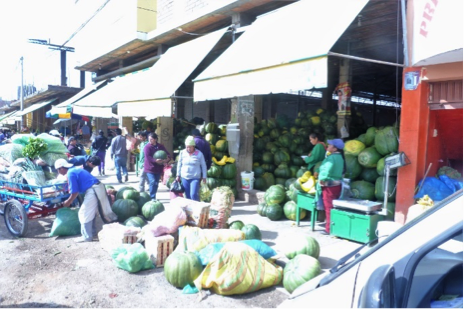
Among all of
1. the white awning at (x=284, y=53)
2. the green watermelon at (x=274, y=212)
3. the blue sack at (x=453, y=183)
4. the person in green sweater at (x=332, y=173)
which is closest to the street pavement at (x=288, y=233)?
the green watermelon at (x=274, y=212)

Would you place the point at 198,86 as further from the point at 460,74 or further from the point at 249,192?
the point at 460,74

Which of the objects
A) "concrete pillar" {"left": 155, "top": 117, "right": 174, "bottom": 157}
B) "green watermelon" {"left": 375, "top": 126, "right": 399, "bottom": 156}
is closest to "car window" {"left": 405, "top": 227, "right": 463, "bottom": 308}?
"green watermelon" {"left": 375, "top": 126, "right": 399, "bottom": 156}

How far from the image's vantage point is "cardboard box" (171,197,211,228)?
6055mm

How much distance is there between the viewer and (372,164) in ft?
23.8

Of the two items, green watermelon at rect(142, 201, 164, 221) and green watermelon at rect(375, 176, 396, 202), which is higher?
green watermelon at rect(375, 176, 396, 202)

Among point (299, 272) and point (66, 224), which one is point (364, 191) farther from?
point (66, 224)

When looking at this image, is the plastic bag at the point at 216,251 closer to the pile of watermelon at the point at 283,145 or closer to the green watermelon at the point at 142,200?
the green watermelon at the point at 142,200

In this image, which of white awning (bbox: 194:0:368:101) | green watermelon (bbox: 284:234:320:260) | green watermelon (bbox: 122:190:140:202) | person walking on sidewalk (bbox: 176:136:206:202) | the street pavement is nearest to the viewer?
green watermelon (bbox: 284:234:320:260)

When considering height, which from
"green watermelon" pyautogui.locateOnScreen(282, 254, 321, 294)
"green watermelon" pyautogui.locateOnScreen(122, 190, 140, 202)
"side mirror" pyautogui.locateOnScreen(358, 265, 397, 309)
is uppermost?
"side mirror" pyautogui.locateOnScreen(358, 265, 397, 309)

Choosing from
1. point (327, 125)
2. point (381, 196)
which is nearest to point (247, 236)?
point (381, 196)

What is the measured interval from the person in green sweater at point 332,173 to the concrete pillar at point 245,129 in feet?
11.8

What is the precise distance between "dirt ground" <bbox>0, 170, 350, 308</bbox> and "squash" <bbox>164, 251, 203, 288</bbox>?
12cm

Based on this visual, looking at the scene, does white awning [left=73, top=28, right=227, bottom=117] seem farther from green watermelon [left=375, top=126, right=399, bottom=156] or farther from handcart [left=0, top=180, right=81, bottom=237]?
green watermelon [left=375, top=126, right=399, bottom=156]

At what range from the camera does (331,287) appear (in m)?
2.13
